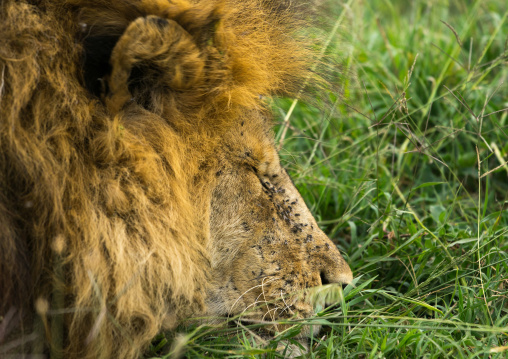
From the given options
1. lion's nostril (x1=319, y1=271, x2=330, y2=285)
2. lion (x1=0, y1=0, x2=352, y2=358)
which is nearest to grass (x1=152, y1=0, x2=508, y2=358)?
lion's nostril (x1=319, y1=271, x2=330, y2=285)

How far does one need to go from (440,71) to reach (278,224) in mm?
Answer: 2339

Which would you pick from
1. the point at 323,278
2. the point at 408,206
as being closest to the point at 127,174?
the point at 323,278

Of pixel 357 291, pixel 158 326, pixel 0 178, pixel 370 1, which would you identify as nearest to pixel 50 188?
pixel 0 178

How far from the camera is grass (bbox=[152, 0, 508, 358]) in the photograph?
226 cm

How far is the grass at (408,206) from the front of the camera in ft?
7.41

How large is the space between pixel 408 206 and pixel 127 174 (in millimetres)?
1633

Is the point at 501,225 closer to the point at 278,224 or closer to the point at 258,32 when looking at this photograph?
the point at 278,224

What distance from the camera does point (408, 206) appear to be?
10.1 feet

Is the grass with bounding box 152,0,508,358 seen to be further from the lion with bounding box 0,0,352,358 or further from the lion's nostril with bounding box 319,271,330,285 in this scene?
the lion with bounding box 0,0,352,358

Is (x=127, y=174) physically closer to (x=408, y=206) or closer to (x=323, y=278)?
(x=323, y=278)

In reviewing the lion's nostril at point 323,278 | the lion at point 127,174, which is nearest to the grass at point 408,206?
the lion's nostril at point 323,278

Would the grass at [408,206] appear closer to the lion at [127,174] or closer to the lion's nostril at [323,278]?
the lion's nostril at [323,278]

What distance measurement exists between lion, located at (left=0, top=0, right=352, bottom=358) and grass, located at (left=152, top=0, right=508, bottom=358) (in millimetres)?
234

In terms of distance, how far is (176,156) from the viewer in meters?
2.06
